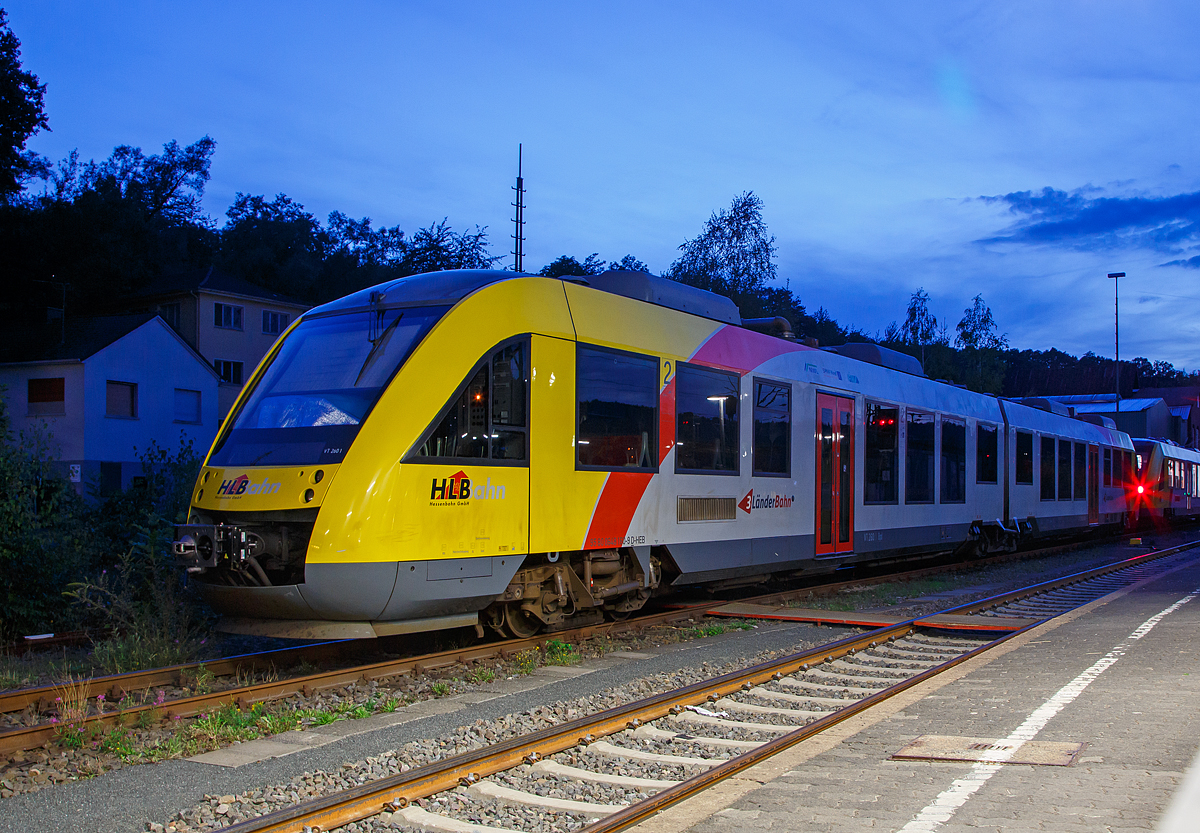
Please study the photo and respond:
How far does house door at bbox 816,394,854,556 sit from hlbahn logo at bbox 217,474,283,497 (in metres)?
7.85

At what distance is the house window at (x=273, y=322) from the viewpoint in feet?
145

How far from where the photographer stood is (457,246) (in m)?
44.4

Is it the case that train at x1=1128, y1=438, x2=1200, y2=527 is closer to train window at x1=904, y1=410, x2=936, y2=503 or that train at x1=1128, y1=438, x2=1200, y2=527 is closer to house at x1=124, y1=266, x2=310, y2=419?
train window at x1=904, y1=410, x2=936, y2=503

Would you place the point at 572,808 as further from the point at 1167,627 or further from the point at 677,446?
the point at 1167,627

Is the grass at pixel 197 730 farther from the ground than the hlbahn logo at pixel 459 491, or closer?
closer

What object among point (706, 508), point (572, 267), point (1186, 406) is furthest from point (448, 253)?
point (1186, 406)

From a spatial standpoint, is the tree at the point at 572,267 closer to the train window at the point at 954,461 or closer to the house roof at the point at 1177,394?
the train window at the point at 954,461

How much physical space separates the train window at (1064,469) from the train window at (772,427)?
14366mm

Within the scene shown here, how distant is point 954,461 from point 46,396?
1221 inches

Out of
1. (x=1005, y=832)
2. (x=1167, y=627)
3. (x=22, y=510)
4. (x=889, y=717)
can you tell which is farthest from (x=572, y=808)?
(x=22, y=510)

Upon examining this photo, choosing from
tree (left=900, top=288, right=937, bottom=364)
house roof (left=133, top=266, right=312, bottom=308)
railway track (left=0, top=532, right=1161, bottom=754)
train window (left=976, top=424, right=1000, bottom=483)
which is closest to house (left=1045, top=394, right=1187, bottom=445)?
tree (left=900, top=288, right=937, bottom=364)

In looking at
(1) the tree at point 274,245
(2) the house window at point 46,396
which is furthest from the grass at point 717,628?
(1) the tree at point 274,245

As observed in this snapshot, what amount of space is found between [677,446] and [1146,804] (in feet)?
21.0

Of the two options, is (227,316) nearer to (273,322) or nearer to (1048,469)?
(273,322)
